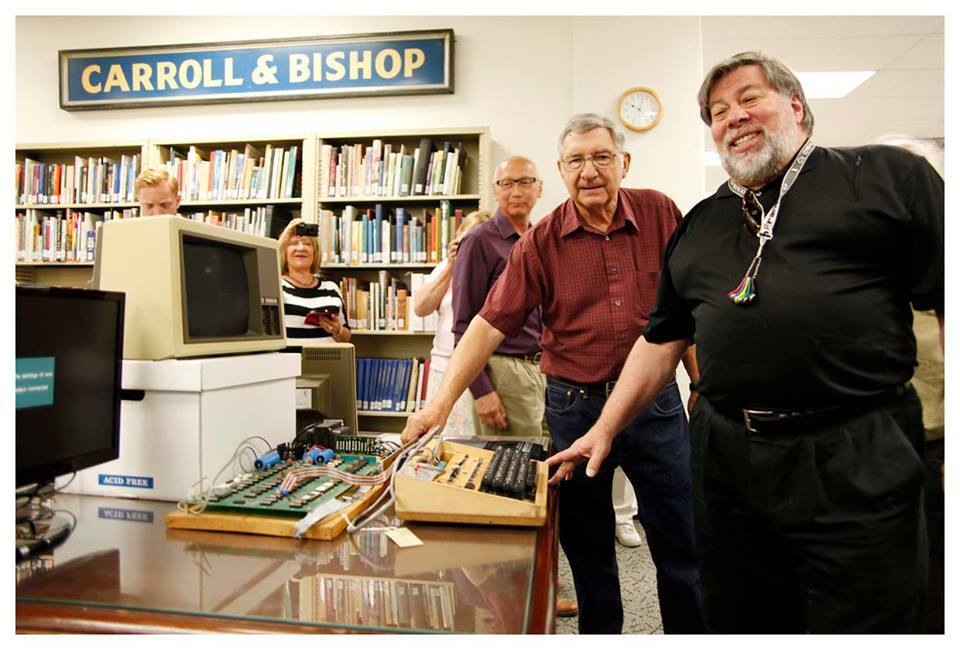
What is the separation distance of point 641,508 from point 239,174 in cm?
302

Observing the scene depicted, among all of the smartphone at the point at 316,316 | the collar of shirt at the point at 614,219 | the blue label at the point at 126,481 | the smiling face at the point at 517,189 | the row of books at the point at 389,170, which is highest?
the row of books at the point at 389,170

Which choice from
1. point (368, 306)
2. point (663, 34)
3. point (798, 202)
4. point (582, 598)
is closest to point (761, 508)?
point (798, 202)

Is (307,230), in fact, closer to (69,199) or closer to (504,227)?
(504,227)

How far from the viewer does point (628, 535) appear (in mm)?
2869

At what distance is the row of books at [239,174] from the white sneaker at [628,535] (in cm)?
258

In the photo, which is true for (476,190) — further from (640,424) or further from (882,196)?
(882,196)

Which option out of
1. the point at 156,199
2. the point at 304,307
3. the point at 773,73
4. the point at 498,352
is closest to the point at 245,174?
the point at 156,199

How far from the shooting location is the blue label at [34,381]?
2.86 ft

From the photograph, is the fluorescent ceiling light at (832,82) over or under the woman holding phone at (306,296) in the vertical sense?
over

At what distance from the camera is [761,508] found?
40.6 inches

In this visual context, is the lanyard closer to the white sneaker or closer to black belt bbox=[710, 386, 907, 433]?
black belt bbox=[710, 386, 907, 433]

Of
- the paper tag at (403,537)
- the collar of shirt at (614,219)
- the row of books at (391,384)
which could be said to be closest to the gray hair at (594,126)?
the collar of shirt at (614,219)

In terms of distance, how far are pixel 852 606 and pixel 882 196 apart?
2.14 feet

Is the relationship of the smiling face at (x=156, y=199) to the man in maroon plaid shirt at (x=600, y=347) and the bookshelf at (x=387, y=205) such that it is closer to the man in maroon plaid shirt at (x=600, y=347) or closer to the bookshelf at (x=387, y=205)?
the bookshelf at (x=387, y=205)
